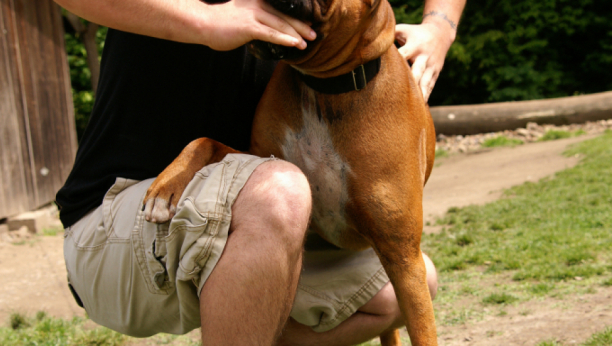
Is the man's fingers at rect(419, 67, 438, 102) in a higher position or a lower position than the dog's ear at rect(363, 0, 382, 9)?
lower

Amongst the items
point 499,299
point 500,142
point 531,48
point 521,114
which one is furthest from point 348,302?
point 531,48

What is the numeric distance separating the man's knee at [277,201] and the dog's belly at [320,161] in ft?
0.86

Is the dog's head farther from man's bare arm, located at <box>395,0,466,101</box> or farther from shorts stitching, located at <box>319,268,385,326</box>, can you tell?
shorts stitching, located at <box>319,268,385,326</box>

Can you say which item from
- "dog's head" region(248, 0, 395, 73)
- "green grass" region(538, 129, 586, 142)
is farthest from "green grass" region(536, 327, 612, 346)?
"green grass" region(538, 129, 586, 142)

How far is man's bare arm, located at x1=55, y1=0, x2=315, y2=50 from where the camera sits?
1.59 meters

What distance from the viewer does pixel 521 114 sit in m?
10.9

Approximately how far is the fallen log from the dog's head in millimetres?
9723

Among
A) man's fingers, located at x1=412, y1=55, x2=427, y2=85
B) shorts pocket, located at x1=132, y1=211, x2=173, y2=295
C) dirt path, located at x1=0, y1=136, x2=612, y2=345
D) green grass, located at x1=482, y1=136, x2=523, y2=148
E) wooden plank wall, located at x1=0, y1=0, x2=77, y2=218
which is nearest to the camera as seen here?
shorts pocket, located at x1=132, y1=211, x2=173, y2=295

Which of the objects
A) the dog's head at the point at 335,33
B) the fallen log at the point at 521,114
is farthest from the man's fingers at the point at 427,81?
the fallen log at the point at 521,114

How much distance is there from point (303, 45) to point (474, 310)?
238 cm

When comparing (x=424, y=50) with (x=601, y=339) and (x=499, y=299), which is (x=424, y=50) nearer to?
(x=601, y=339)

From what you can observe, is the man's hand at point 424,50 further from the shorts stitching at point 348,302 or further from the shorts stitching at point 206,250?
the shorts stitching at point 206,250

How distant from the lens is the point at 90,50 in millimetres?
10320

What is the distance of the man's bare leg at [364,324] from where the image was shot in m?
2.49
